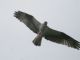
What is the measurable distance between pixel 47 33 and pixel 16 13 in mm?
1820

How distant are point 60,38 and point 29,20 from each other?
5.77 ft

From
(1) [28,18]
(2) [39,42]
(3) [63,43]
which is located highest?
(1) [28,18]

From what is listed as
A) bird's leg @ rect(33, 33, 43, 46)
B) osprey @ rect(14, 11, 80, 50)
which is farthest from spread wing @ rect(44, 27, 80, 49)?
bird's leg @ rect(33, 33, 43, 46)

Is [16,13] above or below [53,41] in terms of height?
above

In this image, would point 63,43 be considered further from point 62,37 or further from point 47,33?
point 47,33

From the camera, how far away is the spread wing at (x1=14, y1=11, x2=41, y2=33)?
9.62 meters

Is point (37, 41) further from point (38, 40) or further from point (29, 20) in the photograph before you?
point (29, 20)

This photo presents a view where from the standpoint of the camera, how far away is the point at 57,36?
10016 millimetres

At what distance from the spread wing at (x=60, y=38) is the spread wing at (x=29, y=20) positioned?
669 mm

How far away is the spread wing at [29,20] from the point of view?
9.62 meters

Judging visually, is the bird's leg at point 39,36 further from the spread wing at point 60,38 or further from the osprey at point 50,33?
the spread wing at point 60,38

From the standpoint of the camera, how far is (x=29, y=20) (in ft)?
32.4

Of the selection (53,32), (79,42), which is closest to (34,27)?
(53,32)

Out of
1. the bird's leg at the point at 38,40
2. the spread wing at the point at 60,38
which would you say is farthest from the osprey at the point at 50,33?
the bird's leg at the point at 38,40
